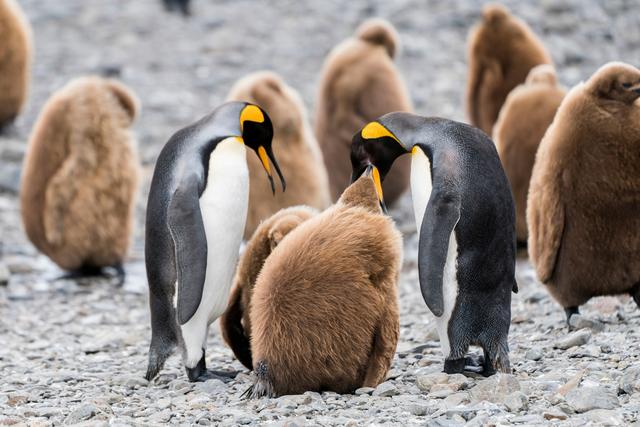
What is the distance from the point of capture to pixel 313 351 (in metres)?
4.08

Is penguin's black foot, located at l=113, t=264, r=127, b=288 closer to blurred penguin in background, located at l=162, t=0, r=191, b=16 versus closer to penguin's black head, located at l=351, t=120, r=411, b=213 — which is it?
penguin's black head, located at l=351, t=120, r=411, b=213

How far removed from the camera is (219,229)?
471cm

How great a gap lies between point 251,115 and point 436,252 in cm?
123

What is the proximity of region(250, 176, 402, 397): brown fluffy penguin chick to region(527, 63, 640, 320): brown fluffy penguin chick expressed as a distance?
121 centimetres

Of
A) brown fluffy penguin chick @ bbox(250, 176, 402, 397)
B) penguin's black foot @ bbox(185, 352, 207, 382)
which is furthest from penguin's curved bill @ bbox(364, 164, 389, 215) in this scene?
penguin's black foot @ bbox(185, 352, 207, 382)

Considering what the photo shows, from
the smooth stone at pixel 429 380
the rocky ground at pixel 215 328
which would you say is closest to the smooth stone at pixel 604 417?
the rocky ground at pixel 215 328

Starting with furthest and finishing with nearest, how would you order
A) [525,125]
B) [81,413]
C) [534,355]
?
[525,125] < [534,355] < [81,413]

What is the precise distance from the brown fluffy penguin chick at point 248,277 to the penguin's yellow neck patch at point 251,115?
429 mm

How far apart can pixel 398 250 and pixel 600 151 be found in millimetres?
1310

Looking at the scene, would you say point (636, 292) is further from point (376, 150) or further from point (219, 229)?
point (219, 229)

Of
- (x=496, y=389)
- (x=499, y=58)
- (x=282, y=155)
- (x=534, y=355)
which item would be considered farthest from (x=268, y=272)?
(x=499, y=58)

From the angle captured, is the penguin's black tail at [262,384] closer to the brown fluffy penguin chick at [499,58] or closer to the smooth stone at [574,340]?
the smooth stone at [574,340]

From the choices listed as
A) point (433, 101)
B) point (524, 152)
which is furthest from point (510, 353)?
point (433, 101)

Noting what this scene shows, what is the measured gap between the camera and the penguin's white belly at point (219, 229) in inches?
184
